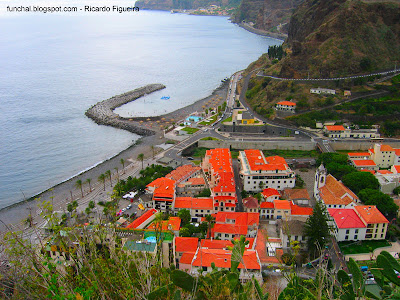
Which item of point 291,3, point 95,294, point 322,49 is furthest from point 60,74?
point 291,3

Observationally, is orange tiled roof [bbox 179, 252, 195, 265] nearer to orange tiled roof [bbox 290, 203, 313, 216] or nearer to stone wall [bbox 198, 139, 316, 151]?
orange tiled roof [bbox 290, 203, 313, 216]

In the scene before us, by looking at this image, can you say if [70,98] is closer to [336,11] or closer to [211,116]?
[211,116]

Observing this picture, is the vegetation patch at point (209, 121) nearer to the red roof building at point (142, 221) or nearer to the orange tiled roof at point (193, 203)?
the orange tiled roof at point (193, 203)

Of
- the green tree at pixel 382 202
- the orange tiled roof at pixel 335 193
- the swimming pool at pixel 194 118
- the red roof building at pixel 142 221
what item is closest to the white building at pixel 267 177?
the orange tiled roof at pixel 335 193

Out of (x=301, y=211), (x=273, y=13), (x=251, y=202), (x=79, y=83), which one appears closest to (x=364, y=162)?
(x=301, y=211)

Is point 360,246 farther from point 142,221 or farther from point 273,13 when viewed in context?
point 273,13

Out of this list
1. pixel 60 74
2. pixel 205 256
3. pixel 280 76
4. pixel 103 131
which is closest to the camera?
pixel 205 256
